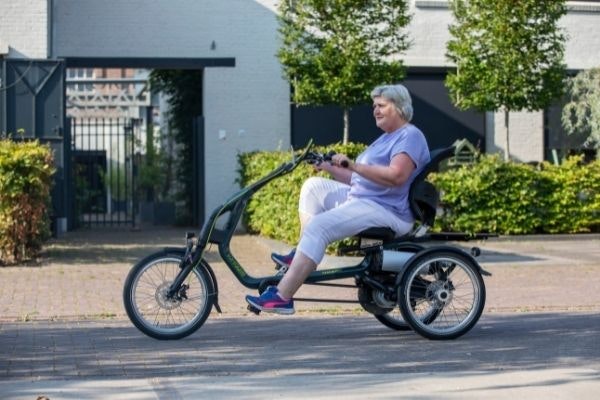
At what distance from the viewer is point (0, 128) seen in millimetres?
19328

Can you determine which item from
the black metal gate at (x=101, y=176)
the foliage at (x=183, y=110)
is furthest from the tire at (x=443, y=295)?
the foliage at (x=183, y=110)

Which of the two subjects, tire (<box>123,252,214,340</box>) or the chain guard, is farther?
the chain guard

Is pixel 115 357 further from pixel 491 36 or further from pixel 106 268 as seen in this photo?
pixel 491 36

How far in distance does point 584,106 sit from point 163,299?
49.6 ft

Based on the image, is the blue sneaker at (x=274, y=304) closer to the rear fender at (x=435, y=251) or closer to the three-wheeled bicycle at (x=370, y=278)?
the three-wheeled bicycle at (x=370, y=278)

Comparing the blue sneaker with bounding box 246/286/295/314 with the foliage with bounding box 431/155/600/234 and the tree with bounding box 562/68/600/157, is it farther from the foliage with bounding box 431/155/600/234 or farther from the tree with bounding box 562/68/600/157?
the tree with bounding box 562/68/600/157

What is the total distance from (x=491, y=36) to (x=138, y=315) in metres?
13.1

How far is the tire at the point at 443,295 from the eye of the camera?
→ 827cm

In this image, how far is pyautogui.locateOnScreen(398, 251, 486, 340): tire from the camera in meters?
8.27

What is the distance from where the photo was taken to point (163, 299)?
8.21 m

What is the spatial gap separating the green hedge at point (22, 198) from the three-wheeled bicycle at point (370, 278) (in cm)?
615

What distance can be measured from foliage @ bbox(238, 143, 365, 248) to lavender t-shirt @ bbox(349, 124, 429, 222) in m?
6.73

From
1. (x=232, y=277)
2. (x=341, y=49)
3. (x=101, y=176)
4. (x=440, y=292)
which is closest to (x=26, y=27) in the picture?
(x=341, y=49)

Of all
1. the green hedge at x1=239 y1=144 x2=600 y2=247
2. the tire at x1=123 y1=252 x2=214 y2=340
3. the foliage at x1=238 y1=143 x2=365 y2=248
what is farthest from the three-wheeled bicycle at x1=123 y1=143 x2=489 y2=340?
the green hedge at x1=239 y1=144 x2=600 y2=247
